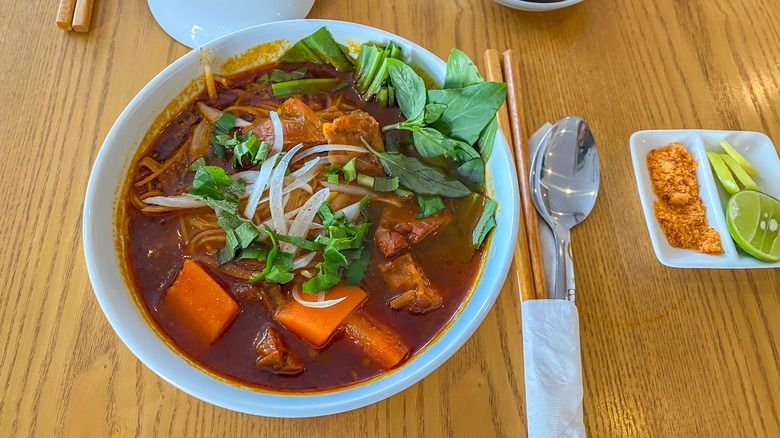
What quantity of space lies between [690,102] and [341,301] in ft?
4.72

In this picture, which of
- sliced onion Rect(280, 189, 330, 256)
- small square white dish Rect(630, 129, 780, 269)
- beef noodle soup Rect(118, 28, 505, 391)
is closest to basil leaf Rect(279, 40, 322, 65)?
beef noodle soup Rect(118, 28, 505, 391)

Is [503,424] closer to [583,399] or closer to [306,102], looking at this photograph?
[583,399]

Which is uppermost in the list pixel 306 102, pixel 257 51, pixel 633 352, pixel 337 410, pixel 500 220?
pixel 257 51

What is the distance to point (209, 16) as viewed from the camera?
1669mm

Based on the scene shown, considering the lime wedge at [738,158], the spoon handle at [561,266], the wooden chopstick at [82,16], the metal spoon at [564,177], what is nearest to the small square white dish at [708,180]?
the lime wedge at [738,158]

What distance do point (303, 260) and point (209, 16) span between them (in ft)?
2.94

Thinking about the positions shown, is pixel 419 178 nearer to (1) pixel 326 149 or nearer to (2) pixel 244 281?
(1) pixel 326 149

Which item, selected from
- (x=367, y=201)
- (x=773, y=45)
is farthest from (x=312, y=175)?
(x=773, y=45)

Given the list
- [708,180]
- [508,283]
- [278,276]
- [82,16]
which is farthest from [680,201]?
[82,16]

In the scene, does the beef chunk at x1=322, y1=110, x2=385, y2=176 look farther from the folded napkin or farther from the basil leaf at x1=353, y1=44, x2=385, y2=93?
the folded napkin

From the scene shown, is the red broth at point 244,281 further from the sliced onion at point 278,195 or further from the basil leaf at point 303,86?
the sliced onion at point 278,195

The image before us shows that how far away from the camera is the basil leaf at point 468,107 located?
132cm

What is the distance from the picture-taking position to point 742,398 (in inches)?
58.1

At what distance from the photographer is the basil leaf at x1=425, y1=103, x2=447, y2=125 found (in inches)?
55.8
